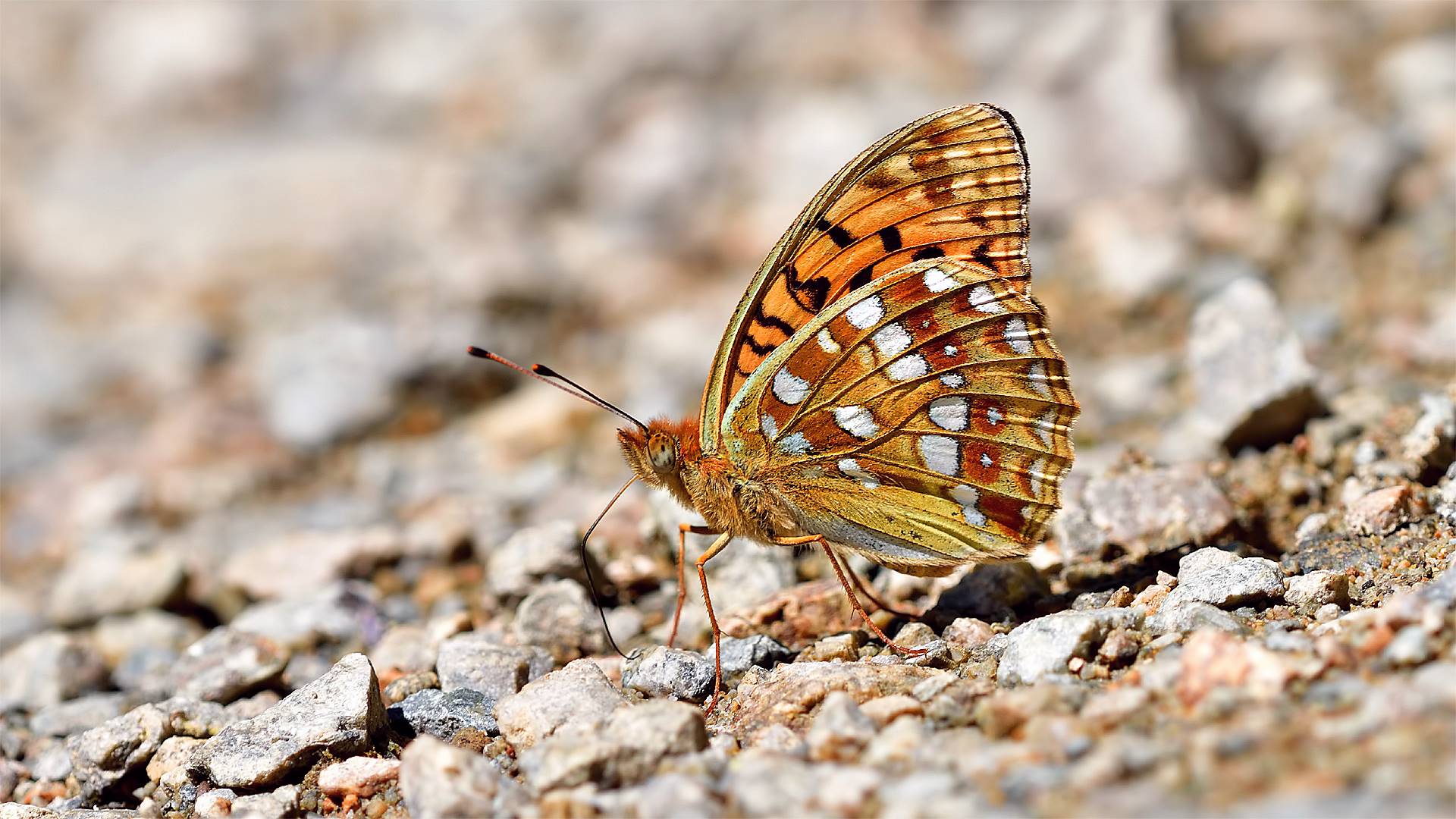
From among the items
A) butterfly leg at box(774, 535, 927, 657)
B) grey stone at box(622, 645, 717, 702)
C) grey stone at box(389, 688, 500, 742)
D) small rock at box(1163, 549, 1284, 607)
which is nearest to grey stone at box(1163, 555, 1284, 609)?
small rock at box(1163, 549, 1284, 607)

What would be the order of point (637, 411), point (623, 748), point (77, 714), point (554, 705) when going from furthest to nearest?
point (637, 411) → point (77, 714) → point (554, 705) → point (623, 748)

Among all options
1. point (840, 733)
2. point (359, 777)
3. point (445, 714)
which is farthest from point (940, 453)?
point (359, 777)

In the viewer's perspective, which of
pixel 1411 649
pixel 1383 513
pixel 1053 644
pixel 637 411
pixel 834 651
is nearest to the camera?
pixel 1411 649

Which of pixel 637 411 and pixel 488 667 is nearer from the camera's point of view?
pixel 488 667

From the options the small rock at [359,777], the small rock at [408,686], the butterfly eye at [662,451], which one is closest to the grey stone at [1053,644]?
the butterfly eye at [662,451]

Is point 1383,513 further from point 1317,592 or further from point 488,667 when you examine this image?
point 488,667

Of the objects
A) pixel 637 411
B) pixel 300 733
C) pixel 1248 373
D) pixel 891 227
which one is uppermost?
pixel 637 411

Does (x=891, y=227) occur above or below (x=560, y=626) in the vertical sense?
above

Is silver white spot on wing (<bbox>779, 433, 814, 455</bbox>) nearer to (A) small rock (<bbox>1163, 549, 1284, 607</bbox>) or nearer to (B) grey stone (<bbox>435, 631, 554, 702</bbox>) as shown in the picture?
(B) grey stone (<bbox>435, 631, 554, 702</bbox>)
